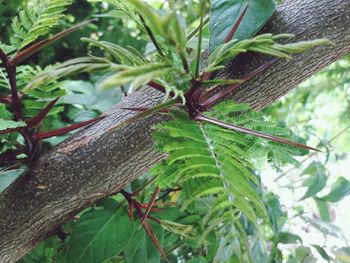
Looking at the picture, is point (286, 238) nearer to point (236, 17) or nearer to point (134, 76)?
point (236, 17)

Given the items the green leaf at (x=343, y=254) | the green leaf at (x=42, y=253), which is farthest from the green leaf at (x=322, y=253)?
the green leaf at (x=42, y=253)

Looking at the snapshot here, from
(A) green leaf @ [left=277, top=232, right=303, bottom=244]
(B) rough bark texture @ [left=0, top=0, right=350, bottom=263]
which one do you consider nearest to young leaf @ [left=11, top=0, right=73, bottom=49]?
(B) rough bark texture @ [left=0, top=0, right=350, bottom=263]

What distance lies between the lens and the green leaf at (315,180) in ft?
2.49

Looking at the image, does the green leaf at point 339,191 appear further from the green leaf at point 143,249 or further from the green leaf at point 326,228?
the green leaf at point 143,249

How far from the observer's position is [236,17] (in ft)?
1.30

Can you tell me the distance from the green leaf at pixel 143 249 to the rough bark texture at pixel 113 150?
0.12 m

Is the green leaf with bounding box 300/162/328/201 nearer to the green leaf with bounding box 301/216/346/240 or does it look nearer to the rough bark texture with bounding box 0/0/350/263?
the green leaf with bounding box 301/216/346/240

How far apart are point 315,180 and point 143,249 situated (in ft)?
1.26

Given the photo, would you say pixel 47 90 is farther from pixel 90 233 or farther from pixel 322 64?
pixel 322 64

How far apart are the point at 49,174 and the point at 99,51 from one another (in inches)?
20.6

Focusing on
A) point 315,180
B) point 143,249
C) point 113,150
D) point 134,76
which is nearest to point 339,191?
point 315,180

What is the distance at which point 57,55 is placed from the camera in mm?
902

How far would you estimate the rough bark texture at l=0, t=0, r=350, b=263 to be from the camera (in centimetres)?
42

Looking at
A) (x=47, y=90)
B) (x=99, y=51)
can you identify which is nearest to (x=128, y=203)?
(x=47, y=90)
